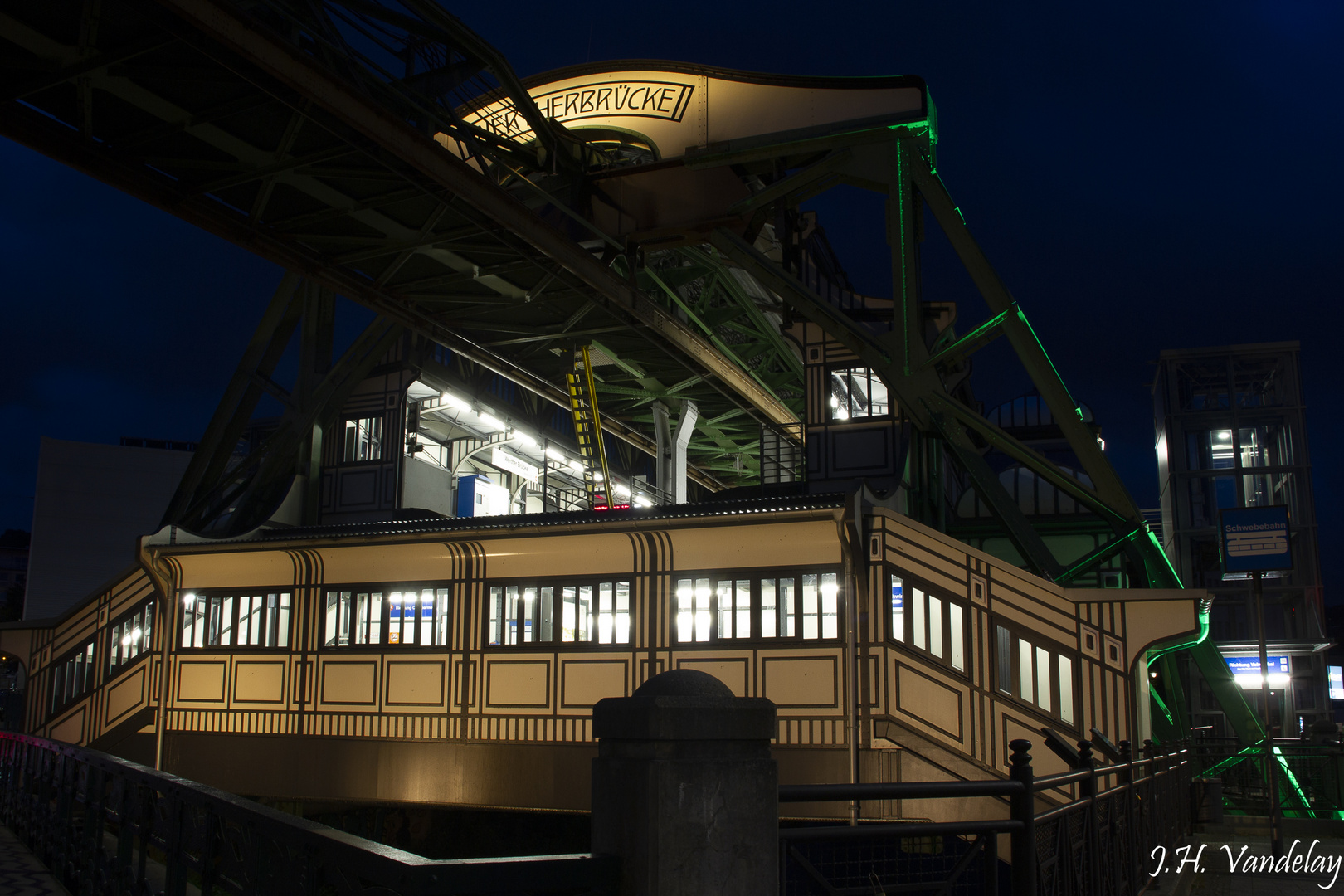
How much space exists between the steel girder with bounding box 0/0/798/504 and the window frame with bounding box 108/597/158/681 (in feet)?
23.1

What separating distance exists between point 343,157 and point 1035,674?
12.5 metres

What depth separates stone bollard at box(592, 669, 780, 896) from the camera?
13.4 feet

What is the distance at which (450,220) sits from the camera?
1820cm

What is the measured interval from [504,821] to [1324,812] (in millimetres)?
13182

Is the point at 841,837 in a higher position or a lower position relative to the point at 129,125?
lower

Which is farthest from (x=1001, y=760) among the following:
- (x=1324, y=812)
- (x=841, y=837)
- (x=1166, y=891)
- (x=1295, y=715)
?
(x=1295, y=715)

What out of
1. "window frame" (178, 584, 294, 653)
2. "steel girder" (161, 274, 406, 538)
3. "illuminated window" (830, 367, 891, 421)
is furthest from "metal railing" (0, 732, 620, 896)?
"illuminated window" (830, 367, 891, 421)

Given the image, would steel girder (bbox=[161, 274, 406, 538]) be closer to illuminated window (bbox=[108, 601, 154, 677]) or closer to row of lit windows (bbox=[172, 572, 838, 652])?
illuminated window (bbox=[108, 601, 154, 677])

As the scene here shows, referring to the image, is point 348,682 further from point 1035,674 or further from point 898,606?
point 1035,674

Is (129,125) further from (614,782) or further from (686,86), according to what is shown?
(614,782)

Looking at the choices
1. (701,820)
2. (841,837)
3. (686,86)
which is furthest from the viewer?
(686,86)

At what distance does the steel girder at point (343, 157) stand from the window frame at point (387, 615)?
19.3 feet

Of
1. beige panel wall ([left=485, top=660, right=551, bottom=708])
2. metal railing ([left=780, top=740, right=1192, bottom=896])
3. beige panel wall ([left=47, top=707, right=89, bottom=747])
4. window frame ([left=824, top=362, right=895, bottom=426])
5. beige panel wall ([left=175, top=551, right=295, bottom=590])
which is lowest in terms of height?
beige panel wall ([left=47, top=707, right=89, bottom=747])

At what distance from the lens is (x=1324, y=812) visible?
16.0m
